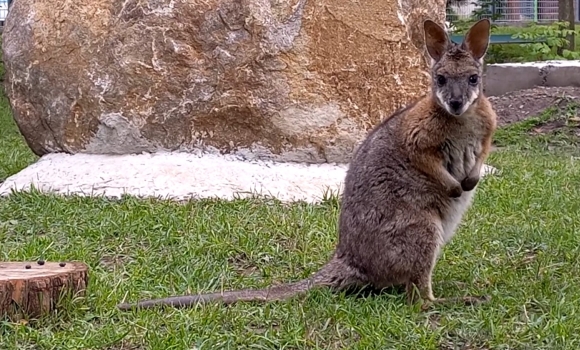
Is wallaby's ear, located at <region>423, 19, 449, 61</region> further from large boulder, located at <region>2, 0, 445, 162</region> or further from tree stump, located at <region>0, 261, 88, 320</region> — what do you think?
large boulder, located at <region>2, 0, 445, 162</region>

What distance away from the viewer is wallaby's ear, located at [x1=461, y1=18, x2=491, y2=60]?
4.34 m

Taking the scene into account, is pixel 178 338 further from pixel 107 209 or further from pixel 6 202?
pixel 6 202

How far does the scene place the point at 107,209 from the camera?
608cm

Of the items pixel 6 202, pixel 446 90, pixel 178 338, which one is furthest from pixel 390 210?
pixel 6 202

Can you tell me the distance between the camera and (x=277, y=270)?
4980 millimetres

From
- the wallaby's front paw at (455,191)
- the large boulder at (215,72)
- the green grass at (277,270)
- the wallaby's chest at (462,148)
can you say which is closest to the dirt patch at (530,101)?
the green grass at (277,270)

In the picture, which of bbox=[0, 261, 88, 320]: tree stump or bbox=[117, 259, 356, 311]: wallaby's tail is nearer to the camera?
bbox=[0, 261, 88, 320]: tree stump

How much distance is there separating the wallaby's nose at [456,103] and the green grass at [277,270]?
0.86 m

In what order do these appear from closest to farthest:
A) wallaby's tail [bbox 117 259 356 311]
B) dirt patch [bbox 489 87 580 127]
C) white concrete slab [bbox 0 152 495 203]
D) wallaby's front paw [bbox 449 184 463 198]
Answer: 1. wallaby's tail [bbox 117 259 356 311]
2. wallaby's front paw [bbox 449 184 463 198]
3. white concrete slab [bbox 0 152 495 203]
4. dirt patch [bbox 489 87 580 127]

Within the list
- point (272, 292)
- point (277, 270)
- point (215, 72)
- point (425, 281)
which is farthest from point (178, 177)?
point (425, 281)

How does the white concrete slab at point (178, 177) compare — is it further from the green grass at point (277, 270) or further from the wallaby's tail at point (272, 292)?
the wallaby's tail at point (272, 292)

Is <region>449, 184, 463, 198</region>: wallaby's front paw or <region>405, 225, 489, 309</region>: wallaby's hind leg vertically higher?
<region>449, 184, 463, 198</region>: wallaby's front paw

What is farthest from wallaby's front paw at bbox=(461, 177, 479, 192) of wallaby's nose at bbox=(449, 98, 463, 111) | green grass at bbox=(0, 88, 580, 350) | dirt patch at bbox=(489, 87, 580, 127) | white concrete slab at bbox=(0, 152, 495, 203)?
dirt patch at bbox=(489, 87, 580, 127)

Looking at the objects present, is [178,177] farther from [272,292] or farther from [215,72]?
[272,292]
